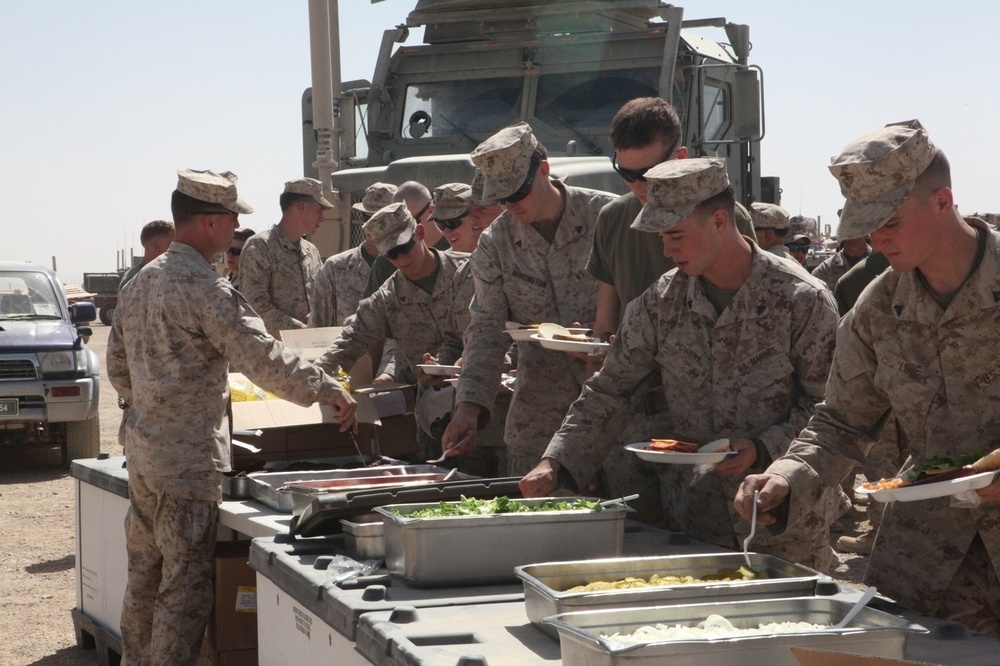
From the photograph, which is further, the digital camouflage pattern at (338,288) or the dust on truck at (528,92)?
the dust on truck at (528,92)

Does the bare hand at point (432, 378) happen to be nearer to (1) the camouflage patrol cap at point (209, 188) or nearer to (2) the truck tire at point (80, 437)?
(1) the camouflage patrol cap at point (209, 188)

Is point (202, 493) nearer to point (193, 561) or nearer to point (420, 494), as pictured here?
point (193, 561)

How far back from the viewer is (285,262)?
295 inches

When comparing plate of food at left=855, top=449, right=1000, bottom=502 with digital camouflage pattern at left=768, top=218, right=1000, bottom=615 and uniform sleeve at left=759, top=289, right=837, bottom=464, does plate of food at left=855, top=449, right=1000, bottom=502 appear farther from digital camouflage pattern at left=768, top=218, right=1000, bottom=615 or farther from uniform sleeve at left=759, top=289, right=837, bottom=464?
uniform sleeve at left=759, top=289, right=837, bottom=464

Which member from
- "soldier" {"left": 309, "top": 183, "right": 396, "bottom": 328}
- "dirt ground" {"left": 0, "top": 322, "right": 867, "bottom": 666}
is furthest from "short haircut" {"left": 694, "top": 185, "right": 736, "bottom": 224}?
"soldier" {"left": 309, "top": 183, "right": 396, "bottom": 328}

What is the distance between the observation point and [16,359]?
9711 mm

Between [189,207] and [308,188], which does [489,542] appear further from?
[308,188]

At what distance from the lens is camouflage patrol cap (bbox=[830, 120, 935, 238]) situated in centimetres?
235

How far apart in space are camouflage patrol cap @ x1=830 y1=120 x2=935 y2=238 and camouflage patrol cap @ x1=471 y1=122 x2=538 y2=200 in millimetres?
1810

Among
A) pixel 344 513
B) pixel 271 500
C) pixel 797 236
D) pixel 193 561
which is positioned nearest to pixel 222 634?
pixel 193 561

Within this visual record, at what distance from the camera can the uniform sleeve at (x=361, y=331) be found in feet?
17.3

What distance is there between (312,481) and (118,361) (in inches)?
46.5

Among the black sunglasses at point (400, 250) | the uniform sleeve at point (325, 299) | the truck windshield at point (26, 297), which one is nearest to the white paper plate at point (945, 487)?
the black sunglasses at point (400, 250)

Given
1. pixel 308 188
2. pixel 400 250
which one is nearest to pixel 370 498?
pixel 400 250
